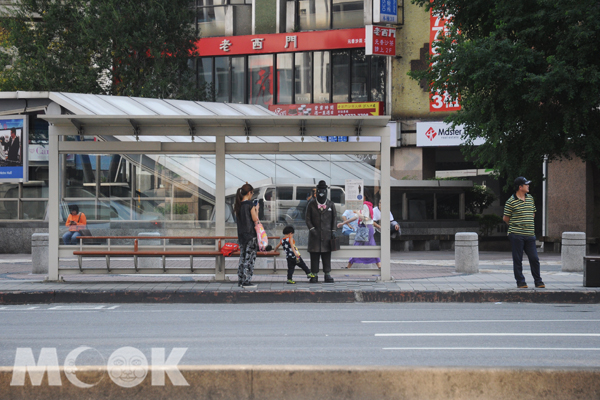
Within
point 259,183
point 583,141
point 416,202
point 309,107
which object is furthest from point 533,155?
point 309,107

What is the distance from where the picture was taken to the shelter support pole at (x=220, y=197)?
13.3 m

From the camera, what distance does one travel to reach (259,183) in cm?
1435

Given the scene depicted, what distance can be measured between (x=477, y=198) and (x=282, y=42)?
11.9 metres

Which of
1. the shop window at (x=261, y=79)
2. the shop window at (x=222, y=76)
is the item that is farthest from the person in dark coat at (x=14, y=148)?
the shop window at (x=261, y=79)

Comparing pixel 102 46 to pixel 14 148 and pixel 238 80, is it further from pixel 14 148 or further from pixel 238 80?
pixel 14 148

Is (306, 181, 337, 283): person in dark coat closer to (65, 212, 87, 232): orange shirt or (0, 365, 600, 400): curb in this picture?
(65, 212, 87, 232): orange shirt

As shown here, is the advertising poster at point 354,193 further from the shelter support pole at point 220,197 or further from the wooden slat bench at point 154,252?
the shelter support pole at point 220,197

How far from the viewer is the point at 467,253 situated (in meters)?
15.3

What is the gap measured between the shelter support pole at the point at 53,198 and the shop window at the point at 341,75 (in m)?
20.6

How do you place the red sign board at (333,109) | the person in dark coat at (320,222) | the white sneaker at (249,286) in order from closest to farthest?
1. the white sneaker at (249,286)
2. the person in dark coat at (320,222)
3. the red sign board at (333,109)

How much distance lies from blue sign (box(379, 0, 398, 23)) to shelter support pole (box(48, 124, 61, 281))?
66.1ft

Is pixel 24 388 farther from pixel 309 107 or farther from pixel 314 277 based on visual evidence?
pixel 309 107

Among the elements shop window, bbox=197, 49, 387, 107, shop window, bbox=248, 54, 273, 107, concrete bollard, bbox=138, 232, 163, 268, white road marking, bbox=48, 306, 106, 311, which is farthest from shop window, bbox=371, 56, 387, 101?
white road marking, bbox=48, 306, 106, 311

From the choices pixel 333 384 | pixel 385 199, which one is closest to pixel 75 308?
pixel 385 199
